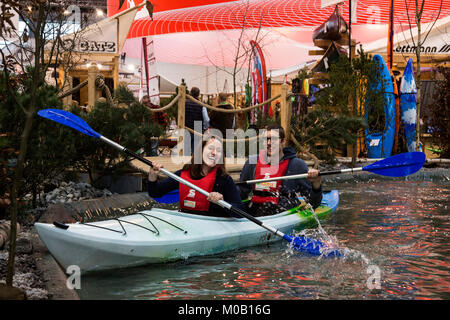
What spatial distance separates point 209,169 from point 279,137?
1.07 metres

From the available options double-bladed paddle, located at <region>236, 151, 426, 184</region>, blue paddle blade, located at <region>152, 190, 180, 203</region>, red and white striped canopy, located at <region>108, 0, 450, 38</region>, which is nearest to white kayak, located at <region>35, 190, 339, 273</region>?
double-bladed paddle, located at <region>236, 151, 426, 184</region>

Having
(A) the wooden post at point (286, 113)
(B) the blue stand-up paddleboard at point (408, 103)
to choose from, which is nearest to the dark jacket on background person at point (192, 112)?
(A) the wooden post at point (286, 113)

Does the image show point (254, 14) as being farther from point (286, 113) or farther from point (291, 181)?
point (291, 181)

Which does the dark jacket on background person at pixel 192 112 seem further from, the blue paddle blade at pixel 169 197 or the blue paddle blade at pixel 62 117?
the blue paddle blade at pixel 62 117

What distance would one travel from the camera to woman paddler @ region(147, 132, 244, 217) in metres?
4.62

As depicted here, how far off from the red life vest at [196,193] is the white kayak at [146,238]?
0.19 metres

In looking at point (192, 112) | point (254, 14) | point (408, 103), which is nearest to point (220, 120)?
point (192, 112)

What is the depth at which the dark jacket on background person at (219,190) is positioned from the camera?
15.4ft

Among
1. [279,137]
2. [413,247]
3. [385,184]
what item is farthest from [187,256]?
[385,184]

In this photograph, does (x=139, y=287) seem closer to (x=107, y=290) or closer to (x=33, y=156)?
(x=107, y=290)

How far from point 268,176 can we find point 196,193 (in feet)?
3.51

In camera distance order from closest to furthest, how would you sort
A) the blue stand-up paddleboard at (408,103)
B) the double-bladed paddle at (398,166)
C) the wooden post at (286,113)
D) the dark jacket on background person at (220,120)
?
the double-bladed paddle at (398,166)
the wooden post at (286,113)
the dark jacket on background person at (220,120)
the blue stand-up paddleboard at (408,103)

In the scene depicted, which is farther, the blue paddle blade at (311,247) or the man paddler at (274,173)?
the man paddler at (274,173)
